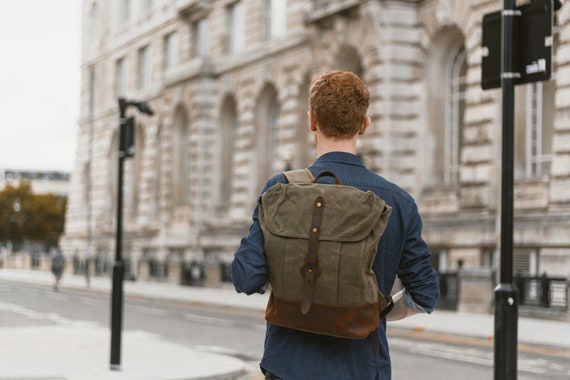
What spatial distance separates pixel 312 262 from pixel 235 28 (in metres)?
36.6

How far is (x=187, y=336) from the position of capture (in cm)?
1648

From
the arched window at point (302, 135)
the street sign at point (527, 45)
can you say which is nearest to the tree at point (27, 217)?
the arched window at point (302, 135)

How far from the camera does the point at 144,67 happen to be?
1919 inches

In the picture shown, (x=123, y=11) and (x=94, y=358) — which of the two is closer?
(x=94, y=358)

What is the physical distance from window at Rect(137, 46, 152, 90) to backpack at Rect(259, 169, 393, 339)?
1794 inches

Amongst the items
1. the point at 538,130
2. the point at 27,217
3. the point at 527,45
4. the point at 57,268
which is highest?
the point at 538,130

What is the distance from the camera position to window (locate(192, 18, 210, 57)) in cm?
4134

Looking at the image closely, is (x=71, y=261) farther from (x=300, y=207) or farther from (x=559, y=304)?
(x=300, y=207)

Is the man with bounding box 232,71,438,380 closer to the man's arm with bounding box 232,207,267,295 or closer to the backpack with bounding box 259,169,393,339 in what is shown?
the man's arm with bounding box 232,207,267,295

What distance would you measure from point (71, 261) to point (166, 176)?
15.3 meters

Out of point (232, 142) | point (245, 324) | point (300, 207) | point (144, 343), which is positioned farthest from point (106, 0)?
point (300, 207)

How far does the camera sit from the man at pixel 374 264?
3.31 m

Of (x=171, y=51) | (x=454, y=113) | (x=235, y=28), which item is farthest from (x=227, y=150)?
(x=454, y=113)

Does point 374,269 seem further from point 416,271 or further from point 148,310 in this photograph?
point 148,310
